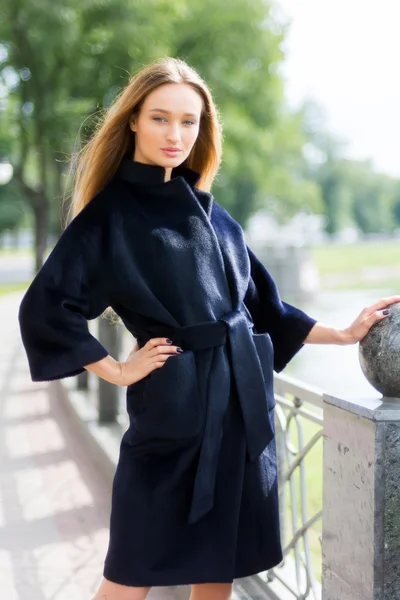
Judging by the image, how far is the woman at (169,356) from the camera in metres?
2.30

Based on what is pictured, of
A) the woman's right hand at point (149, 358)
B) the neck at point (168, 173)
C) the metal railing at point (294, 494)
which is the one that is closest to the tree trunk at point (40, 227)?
the metal railing at point (294, 494)

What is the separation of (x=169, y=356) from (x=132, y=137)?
0.66 m

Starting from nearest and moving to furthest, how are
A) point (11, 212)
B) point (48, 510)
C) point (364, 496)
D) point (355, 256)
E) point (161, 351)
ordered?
point (364, 496)
point (161, 351)
point (48, 510)
point (11, 212)
point (355, 256)

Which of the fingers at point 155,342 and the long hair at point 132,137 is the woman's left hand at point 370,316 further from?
the long hair at point 132,137

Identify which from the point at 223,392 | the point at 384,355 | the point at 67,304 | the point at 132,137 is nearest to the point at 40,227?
the point at 132,137

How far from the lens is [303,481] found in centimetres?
335

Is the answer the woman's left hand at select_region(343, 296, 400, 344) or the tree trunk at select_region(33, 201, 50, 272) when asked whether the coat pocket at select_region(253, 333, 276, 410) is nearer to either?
the woman's left hand at select_region(343, 296, 400, 344)

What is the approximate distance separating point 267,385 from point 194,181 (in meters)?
0.62

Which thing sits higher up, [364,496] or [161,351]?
[161,351]

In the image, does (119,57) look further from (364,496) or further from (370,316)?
(364,496)

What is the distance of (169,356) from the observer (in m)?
2.29

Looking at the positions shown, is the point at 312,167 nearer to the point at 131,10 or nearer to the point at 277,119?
the point at 277,119

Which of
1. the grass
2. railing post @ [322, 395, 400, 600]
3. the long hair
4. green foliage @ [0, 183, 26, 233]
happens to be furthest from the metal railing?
the grass

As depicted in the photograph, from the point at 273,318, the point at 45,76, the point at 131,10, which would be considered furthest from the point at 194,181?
the point at 45,76
